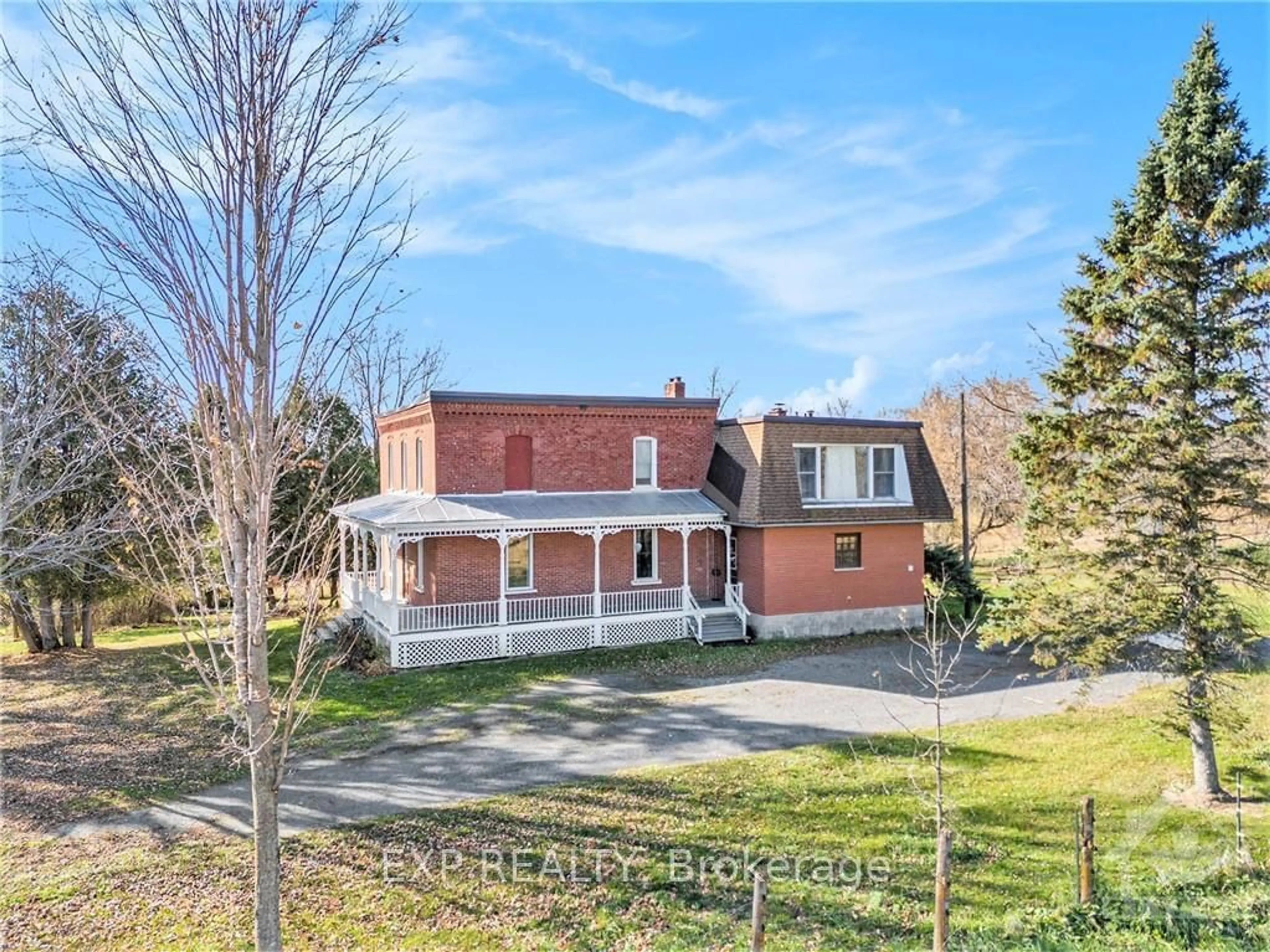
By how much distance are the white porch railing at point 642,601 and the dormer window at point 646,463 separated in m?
3.27

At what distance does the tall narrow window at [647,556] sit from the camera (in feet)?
68.8

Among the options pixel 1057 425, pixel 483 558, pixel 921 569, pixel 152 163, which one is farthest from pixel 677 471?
pixel 152 163

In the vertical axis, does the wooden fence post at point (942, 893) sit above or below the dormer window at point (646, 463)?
below

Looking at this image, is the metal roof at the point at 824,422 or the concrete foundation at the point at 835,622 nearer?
the concrete foundation at the point at 835,622

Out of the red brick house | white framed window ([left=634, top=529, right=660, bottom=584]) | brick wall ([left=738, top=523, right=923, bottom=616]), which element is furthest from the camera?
white framed window ([left=634, top=529, right=660, bottom=584])

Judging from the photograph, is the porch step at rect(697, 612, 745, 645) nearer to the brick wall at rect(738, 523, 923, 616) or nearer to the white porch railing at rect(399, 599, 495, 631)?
the brick wall at rect(738, 523, 923, 616)

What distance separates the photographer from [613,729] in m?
12.7

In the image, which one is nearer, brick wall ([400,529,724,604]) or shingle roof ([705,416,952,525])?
brick wall ([400,529,724,604])

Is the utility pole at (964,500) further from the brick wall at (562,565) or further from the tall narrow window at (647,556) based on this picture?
the tall narrow window at (647,556)

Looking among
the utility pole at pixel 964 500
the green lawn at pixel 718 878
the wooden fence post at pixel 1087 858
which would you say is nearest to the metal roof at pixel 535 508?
the green lawn at pixel 718 878

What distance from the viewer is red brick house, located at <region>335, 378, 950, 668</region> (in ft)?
61.2

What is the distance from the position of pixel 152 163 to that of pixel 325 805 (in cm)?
811

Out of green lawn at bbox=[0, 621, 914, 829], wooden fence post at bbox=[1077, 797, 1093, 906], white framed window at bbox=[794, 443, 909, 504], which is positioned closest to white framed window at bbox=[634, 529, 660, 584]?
green lawn at bbox=[0, 621, 914, 829]

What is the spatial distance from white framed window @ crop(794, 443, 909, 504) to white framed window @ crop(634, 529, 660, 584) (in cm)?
445
